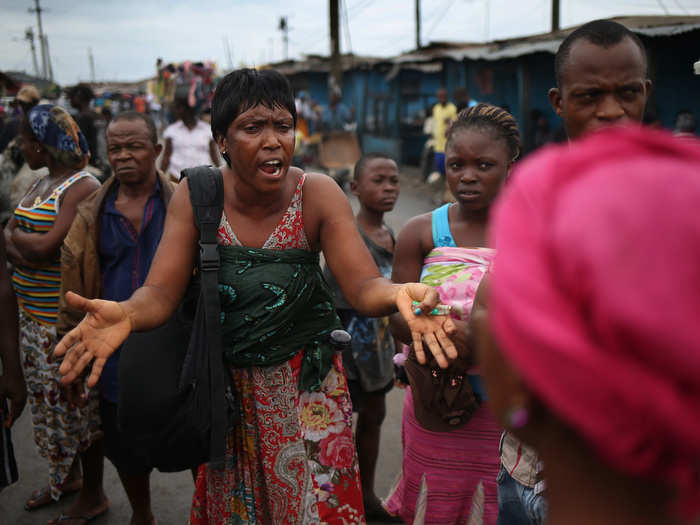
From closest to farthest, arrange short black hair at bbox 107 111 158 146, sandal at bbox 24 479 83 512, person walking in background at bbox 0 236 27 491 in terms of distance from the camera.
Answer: person walking in background at bbox 0 236 27 491 < short black hair at bbox 107 111 158 146 < sandal at bbox 24 479 83 512

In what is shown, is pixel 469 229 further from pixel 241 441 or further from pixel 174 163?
pixel 174 163

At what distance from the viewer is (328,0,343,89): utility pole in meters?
17.3

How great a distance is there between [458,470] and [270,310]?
1.00 m

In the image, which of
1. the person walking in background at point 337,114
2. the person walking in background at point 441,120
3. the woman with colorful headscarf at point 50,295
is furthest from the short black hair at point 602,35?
the person walking in background at point 337,114

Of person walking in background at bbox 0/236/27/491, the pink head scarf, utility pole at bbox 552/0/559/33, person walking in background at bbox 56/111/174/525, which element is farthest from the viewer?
utility pole at bbox 552/0/559/33

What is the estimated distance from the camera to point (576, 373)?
0.68 m

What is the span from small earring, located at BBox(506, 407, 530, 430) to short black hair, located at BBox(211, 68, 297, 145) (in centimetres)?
159

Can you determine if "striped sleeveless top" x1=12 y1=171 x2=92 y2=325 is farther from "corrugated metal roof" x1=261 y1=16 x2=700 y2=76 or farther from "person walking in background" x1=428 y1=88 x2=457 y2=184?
"person walking in background" x1=428 y1=88 x2=457 y2=184

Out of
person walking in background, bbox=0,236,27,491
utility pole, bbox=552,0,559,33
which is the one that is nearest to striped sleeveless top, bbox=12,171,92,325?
person walking in background, bbox=0,236,27,491

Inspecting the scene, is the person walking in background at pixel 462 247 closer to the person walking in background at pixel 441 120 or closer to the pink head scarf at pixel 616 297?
the pink head scarf at pixel 616 297

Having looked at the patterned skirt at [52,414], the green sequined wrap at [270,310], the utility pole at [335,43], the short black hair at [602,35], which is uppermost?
the utility pole at [335,43]

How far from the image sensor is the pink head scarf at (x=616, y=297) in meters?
0.62

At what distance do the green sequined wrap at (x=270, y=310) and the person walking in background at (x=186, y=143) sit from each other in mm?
5009

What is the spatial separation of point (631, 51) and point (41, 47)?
70.9m
